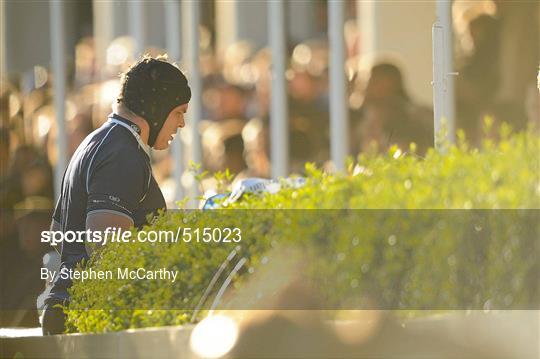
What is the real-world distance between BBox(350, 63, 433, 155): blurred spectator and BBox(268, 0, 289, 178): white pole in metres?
0.46

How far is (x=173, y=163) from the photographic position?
6.52 metres

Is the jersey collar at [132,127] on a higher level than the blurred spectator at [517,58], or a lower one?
lower

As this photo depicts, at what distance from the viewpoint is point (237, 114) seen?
641cm

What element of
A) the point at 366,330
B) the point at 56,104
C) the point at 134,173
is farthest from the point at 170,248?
the point at 56,104

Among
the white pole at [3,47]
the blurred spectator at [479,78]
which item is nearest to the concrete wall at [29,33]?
the white pole at [3,47]

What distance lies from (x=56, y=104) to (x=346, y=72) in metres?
1.41

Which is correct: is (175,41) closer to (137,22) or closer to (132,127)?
(137,22)

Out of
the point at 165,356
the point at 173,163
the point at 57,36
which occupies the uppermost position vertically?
the point at 57,36

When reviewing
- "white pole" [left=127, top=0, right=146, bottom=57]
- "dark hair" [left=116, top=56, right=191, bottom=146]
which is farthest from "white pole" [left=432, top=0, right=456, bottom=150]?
"white pole" [left=127, top=0, right=146, bottom=57]

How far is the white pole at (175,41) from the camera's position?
6.49m

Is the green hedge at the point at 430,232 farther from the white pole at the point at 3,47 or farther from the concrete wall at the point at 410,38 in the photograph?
the white pole at the point at 3,47

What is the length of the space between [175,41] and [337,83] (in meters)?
0.92

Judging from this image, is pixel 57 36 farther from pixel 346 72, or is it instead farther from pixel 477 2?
pixel 477 2

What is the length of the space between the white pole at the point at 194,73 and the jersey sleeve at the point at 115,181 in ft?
1.43
